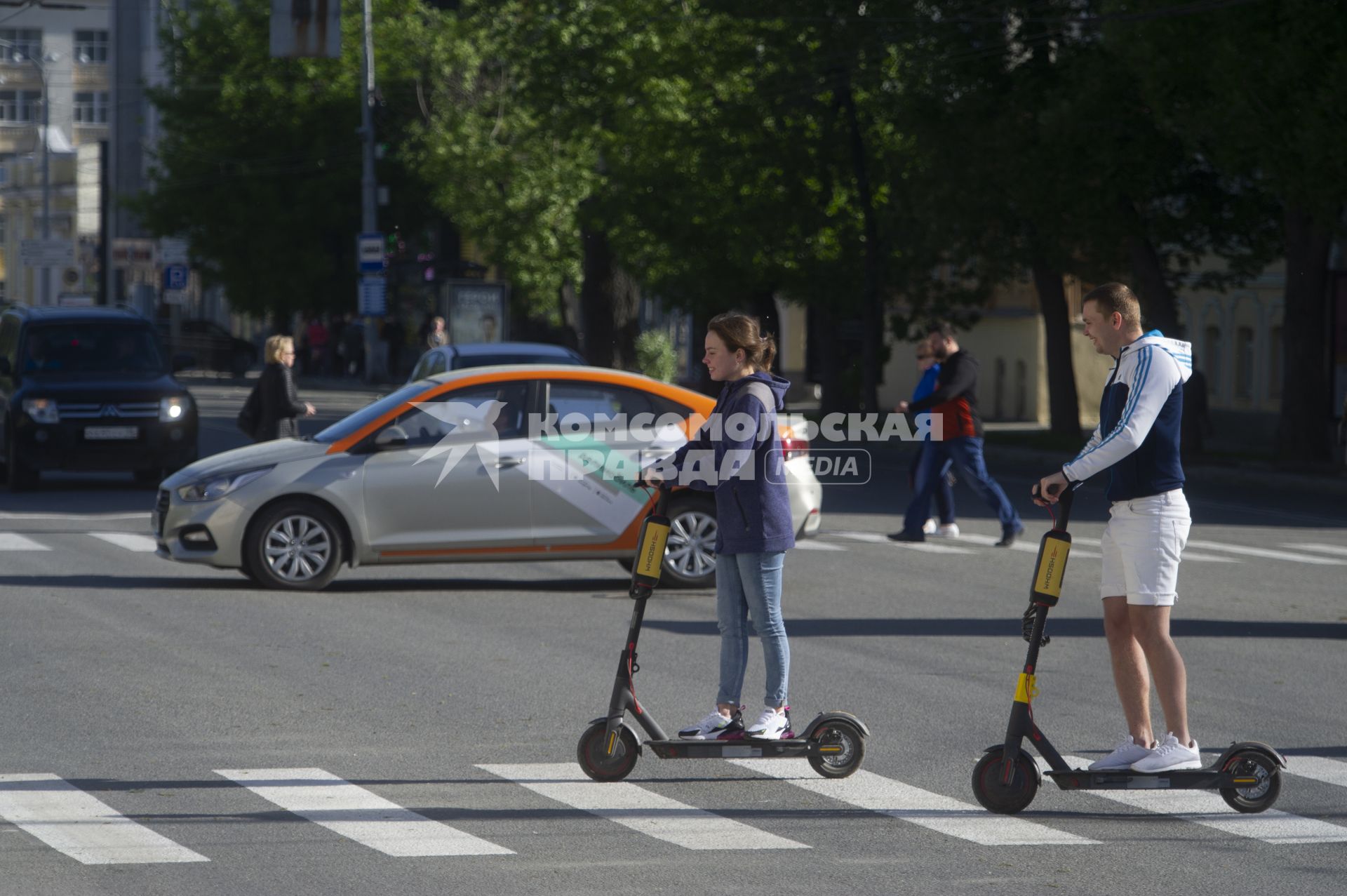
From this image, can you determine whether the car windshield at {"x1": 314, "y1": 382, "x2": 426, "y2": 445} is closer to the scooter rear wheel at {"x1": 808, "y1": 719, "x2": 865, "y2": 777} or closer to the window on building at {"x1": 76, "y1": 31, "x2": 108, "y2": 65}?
the scooter rear wheel at {"x1": 808, "y1": 719, "x2": 865, "y2": 777}

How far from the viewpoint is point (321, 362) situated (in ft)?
201

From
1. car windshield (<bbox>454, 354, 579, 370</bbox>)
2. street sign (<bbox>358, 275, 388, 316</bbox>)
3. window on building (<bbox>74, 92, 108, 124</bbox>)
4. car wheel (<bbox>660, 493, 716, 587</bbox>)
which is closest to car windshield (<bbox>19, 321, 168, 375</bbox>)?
car windshield (<bbox>454, 354, 579, 370</bbox>)

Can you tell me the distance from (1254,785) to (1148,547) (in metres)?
0.89

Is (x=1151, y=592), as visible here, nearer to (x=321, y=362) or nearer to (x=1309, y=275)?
(x=1309, y=275)

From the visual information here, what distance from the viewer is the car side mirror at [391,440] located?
1373 cm

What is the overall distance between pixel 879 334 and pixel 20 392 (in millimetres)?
17092

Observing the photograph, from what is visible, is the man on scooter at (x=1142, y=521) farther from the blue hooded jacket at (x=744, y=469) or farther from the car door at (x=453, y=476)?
the car door at (x=453, y=476)

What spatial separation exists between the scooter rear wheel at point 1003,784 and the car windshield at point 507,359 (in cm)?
1316

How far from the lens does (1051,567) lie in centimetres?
700

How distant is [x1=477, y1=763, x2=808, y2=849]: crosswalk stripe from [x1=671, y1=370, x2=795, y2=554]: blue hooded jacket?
1.00m

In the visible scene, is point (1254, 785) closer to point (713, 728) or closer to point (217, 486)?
point (713, 728)

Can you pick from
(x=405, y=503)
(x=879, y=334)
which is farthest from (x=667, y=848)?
(x=879, y=334)

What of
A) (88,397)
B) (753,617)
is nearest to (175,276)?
(88,397)

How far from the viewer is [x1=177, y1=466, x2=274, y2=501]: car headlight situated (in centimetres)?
1362
